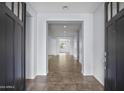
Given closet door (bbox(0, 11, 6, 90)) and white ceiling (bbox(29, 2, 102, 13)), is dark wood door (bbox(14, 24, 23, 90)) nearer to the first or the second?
closet door (bbox(0, 11, 6, 90))

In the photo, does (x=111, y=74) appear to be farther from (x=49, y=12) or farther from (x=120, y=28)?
(x=49, y=12)

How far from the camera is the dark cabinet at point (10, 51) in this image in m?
2.46

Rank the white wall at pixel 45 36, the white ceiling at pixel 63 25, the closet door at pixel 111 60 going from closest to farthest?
the closet door at pixel 111 60 → the white wall at pixel 45 36 → the white ceiling at pixel 63 25

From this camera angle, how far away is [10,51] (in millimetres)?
2832

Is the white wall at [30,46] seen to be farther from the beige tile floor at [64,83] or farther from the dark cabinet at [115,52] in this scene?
the dark cabinet at [115,52]

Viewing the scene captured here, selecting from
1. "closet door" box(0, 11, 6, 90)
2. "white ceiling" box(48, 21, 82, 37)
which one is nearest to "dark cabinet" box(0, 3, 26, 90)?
"closet door" box(0, 11, 6, 90)

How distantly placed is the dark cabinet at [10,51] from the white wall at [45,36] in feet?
7.01

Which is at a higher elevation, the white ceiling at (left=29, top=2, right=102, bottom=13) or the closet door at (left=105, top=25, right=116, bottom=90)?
the white ceiling at (left=29, top=2, right=102, bottom=13)

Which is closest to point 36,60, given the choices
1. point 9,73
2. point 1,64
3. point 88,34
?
point 88,34

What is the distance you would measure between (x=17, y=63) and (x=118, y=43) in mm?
2214

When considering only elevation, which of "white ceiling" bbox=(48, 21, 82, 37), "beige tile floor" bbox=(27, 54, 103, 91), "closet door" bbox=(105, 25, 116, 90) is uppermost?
"white ceiling" bbox=(48, 21, 82, 37)

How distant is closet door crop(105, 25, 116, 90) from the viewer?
3119 mm

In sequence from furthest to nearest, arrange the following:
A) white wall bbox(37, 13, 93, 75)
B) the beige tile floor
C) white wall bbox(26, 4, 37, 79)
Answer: white wall bbox(37, 13, 93, 75) < white wall bbox(26, 4, 37, 79) < the beige tile floor

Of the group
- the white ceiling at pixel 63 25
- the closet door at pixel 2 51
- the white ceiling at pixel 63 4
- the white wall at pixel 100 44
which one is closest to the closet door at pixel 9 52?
the closet door at pixel 2 51
